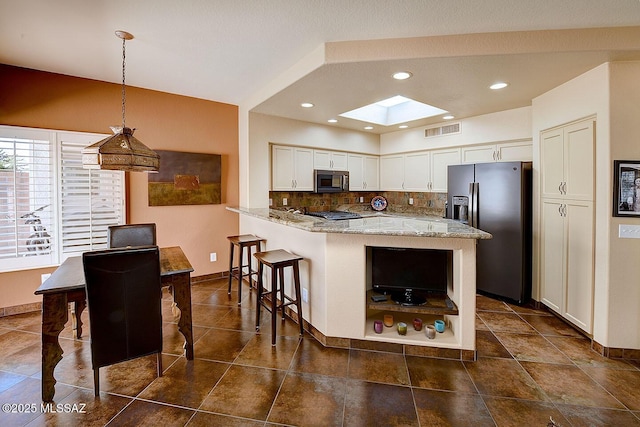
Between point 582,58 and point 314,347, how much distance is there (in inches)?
127

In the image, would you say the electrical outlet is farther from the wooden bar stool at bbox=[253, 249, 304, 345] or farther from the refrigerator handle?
the wooden bar stool at bbox=[253, 249, 304, 345]

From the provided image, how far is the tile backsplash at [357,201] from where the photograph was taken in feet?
16.1

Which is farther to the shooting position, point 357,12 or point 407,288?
point 407,288

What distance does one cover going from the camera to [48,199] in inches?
126

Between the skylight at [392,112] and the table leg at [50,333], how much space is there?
3696 millimetres

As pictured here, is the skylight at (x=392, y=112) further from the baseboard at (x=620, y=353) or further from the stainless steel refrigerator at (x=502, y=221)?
the baseboard at (x=620, y=353)

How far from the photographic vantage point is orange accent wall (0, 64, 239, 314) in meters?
3.13

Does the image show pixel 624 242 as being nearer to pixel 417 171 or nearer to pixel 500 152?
pixel 500 152

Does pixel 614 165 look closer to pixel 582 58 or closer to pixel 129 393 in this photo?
pixel 582 58

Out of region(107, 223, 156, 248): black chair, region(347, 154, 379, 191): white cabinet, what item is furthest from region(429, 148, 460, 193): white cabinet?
region(107, 223, 156, 248): black chair

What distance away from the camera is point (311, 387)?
6.65ft

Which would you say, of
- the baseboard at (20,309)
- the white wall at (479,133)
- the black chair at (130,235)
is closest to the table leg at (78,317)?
the black chair at (130,235)

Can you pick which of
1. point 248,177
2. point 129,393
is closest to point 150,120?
point 248,177

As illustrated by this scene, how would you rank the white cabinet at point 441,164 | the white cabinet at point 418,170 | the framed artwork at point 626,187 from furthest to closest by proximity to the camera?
1. the white cabinet at point 418,170
2. the white cabinet at point 441,164
3. the framed artwork at point 626,187
